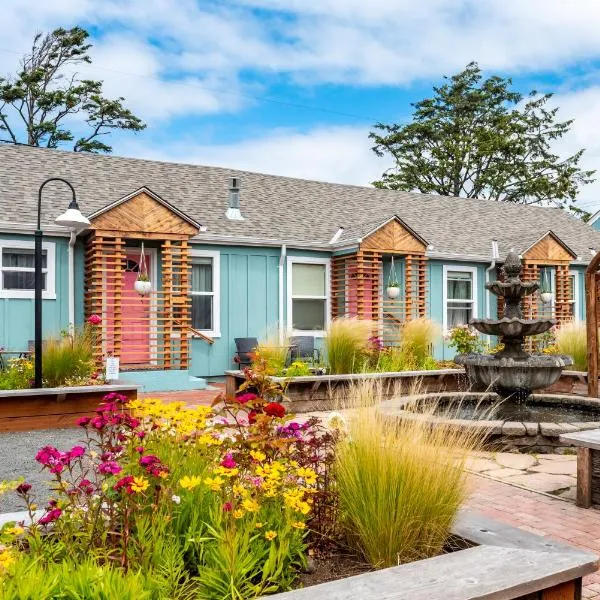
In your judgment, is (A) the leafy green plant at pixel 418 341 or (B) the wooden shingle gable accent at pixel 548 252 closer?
(A) the leafy green plant at pixel 418 341

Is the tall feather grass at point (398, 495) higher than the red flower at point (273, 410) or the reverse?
the reverse

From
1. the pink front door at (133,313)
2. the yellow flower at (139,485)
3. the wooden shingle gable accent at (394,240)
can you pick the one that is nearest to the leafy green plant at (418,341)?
the wooden shingle gable accent at (394,240)

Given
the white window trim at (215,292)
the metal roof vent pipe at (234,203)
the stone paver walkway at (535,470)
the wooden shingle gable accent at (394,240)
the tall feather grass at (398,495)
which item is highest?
the metal roof vent pipe at (234,203)

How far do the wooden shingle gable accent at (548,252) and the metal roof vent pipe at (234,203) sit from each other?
7500 millimetres

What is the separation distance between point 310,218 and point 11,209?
654 cm

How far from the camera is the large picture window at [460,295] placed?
622 inches

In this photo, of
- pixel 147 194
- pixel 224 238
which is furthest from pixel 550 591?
pixel 224 238

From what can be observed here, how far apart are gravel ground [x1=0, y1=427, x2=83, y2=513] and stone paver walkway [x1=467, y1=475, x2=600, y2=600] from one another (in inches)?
122

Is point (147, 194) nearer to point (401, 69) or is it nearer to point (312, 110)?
point (401, 69)

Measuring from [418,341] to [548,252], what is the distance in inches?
284

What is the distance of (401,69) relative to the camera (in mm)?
23859

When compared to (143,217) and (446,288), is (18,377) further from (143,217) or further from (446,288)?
(446,288)

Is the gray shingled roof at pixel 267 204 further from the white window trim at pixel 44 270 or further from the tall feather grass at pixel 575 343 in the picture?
the tall feather grass at pixel 575 343

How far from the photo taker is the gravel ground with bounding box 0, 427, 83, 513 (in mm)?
4607
